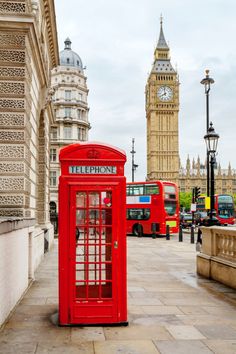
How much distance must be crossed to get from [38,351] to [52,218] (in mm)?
23777

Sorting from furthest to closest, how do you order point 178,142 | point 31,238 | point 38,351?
point 178,142 < point 31,238 < point 38,351

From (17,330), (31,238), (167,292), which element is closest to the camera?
(17,330)

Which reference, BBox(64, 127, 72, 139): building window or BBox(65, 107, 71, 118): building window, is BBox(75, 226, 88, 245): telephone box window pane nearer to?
BBox(64, 127, 72, 139): building window

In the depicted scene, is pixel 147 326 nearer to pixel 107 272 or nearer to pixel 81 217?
pixel 107 272

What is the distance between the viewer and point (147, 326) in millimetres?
6250

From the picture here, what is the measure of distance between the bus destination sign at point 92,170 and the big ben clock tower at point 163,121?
118m

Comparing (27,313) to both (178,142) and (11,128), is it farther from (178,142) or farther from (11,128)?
(178,142)

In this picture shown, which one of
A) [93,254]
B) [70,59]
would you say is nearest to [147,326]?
[93,254]

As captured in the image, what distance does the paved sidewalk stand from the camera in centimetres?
524

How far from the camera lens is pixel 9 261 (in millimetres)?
7113

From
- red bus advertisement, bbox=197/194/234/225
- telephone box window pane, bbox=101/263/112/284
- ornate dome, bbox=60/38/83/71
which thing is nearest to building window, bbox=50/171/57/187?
ornate dome, bbox=60/38/83/71

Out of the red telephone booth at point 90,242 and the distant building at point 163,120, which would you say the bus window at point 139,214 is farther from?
the distant building at point 163,120

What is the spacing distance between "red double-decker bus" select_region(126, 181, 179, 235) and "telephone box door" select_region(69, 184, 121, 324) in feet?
77.9

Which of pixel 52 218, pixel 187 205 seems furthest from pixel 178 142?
pixel 52 218
